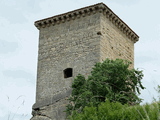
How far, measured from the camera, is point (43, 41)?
26.6 meters

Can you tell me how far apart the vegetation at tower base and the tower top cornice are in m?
3.87

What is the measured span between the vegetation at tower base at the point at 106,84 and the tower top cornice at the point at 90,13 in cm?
387

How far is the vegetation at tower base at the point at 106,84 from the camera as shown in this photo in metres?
20.4

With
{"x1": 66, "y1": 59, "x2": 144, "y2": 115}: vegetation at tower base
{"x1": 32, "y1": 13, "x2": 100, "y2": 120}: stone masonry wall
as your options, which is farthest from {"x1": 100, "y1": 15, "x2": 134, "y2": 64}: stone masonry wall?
{"x1": 66, "y1": 59, "x2": 144, "y2": 115}: vegetation at tower base

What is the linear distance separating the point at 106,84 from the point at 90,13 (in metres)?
5.70

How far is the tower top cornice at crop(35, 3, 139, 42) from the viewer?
2481cm

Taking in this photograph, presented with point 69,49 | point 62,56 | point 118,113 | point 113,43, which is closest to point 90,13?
point 113,43

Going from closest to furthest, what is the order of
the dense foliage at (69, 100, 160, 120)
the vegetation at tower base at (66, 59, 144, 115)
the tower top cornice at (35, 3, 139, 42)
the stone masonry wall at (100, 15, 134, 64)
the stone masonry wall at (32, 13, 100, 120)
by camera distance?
1. the dense foliage at (69, 100, 160, 120)
2. the vegetation at tower base at (66, 59, 144, 115)
3. the stone masonry wall at (32, 13, 100, 120)
4. the stone masonry wall at (100, 15, 134, 64)
5. the tower top cornice at (35, 3, 139, 42)

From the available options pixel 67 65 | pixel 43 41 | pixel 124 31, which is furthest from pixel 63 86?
pixel 124 31

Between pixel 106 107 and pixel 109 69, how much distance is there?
5.92 meters

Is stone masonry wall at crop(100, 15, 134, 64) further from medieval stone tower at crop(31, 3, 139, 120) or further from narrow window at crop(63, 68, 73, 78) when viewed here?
narrow window at crop(63, 68, 73, 78)

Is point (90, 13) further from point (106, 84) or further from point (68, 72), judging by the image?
point (106, 84)

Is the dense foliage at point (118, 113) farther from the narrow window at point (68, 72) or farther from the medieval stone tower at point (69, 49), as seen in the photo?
the narrow window at point (68, 72)

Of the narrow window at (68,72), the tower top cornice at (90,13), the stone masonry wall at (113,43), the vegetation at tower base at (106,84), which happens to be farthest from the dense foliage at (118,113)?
the tower top cornice at (90,13)
